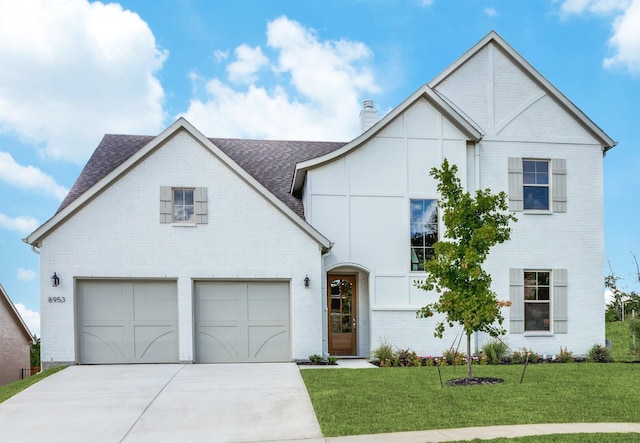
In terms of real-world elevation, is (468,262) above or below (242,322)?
above

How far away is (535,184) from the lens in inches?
593

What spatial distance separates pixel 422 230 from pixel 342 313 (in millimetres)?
3425

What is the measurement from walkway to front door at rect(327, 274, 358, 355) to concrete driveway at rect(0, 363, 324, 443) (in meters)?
3.18

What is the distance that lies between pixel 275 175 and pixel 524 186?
25.8 ft

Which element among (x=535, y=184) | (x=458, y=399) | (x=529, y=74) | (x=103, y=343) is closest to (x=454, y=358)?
(x=458, y=399)

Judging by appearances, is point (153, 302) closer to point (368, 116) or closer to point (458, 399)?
point (458, 399)

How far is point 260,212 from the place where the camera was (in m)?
12.9

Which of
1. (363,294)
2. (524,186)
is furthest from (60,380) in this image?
(524,186)

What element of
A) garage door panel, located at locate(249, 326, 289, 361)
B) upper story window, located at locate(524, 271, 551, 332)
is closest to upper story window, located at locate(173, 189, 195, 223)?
garage door panel, located at locate(249, 326, 289, 361)

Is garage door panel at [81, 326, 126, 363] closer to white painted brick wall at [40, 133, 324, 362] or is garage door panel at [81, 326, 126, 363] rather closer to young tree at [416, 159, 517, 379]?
white painted brick wall at [40, 133, 324, 362]

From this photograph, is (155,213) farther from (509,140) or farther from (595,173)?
(595,173)

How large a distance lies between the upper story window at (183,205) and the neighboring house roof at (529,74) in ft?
25.8

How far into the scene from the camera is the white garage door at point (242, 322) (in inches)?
504

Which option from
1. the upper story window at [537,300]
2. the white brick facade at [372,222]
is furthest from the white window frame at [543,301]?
the white brick facade at [372,222]
